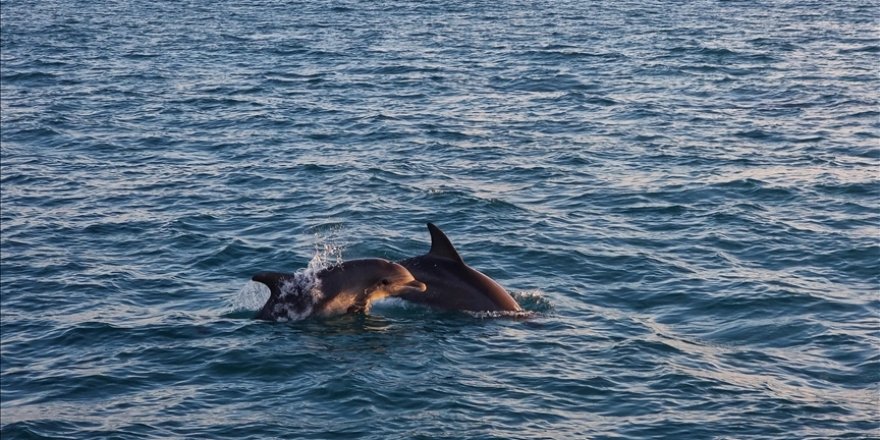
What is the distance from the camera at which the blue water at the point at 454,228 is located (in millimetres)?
19969

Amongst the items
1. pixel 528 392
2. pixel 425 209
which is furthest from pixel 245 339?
pixel 425 209

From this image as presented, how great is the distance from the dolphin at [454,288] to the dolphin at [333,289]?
Result: 450 millimetres

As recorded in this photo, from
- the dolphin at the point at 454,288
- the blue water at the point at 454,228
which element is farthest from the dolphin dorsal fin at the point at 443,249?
the blue water at the point at 454,228

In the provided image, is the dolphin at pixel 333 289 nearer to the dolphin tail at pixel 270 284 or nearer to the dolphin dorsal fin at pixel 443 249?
the dolphin tail at pixel 270 284

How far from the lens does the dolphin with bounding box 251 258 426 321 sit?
23.5 metres

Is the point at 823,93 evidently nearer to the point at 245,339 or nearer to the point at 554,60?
the point at 554,60

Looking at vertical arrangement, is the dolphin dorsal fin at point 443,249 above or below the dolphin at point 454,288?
above

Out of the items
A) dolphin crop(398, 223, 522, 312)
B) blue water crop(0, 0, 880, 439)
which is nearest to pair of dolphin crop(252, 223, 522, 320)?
dolphin crop(398, 223, 522, 312)

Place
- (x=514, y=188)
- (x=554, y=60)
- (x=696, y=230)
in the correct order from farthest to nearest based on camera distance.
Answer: (x=554, y=60), (x=514, y=188), (x=696, y=230)

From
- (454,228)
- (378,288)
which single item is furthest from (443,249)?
(454,228)

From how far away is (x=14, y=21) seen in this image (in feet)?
200

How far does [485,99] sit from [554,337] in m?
22.0

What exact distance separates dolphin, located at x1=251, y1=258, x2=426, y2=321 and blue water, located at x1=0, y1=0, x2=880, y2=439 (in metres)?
0.44

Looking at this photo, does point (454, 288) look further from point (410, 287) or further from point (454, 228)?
point (454, 228)
